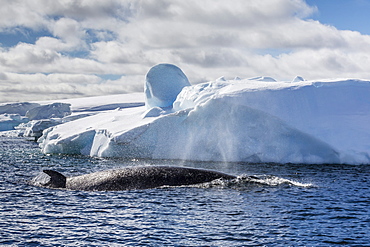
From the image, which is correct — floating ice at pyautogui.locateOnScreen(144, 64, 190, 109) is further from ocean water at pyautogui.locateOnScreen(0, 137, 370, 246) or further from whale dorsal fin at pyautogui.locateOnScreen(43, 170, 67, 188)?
whale dorsal fin at pyautogui.locateOnScreen(43, 170, 67, 188)

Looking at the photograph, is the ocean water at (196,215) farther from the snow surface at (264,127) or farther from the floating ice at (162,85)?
the floating ice at (162,85)

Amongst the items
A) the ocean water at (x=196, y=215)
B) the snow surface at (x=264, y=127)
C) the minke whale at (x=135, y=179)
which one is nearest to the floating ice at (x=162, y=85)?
the snow surface at (x=264, y=127)

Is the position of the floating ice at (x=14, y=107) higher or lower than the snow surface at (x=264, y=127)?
higher

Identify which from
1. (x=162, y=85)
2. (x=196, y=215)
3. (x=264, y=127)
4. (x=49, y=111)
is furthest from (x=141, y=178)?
(x=49, y=111)

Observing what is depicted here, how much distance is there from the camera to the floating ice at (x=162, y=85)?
1000 inches

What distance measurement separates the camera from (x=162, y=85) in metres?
25.5

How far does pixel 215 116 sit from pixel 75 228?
12.3 metres

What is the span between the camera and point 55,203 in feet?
29.8

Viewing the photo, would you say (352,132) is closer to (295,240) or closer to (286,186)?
(286,186)

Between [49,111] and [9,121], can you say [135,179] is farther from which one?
[9,121]

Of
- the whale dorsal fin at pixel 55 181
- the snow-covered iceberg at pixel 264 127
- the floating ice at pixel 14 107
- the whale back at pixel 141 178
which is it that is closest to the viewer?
the whale back at pixel 141 178

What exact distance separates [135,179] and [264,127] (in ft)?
28.7

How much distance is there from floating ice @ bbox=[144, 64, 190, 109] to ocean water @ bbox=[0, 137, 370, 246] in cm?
1412

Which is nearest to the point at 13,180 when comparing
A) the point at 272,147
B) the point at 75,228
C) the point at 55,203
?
the point at 55,203
